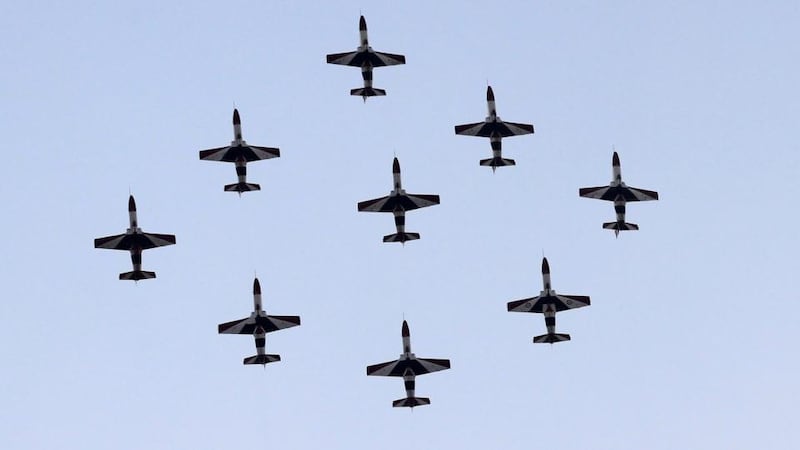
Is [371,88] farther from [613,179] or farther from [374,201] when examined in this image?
[613,179]

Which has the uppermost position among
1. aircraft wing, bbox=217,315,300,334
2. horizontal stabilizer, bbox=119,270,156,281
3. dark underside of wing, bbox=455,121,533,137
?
dark underside of wing, bbox=455,121,533,137

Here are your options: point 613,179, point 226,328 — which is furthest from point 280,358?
point 613,179

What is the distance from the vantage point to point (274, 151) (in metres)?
180

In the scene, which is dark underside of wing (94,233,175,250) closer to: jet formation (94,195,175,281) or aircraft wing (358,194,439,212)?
jet formation (94,195,175,281)

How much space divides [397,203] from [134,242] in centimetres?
2751

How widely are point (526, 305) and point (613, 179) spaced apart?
17644 mm

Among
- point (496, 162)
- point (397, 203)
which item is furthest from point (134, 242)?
point (496, 162)

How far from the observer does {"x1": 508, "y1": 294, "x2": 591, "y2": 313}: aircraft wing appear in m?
178

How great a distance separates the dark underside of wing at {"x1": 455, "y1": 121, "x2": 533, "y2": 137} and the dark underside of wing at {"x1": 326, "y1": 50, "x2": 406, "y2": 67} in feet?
35.0

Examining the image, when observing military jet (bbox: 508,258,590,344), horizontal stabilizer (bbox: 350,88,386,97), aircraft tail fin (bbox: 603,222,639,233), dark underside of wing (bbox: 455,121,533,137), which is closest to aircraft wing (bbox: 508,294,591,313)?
military jet (bbox: 508,258,590,344)

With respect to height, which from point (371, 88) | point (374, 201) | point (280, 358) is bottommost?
point (280, 358)

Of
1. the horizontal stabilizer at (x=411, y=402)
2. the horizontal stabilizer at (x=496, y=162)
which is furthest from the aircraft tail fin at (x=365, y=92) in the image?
the horizontal stabilizer at (x=411, y=402)

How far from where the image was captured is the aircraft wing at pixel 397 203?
17638cm

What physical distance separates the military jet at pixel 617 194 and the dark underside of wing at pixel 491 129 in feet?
31.9
